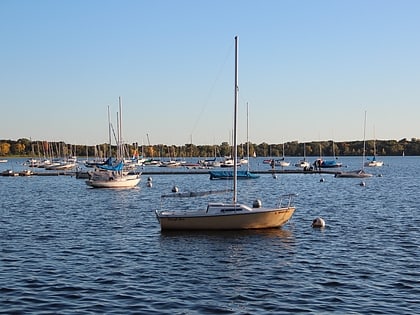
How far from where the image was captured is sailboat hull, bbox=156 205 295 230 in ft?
125

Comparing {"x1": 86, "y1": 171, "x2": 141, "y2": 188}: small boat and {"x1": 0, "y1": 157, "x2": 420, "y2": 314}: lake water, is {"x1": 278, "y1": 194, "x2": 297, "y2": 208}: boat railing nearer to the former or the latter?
{"x1": 0, "y1": 157, "x2": 420, "y2": 314}: lake water

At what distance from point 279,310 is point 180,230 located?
61.2 ft

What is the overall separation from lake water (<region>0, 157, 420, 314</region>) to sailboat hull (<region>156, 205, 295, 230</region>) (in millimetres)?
593

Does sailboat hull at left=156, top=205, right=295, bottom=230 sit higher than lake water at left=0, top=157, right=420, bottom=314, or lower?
higher

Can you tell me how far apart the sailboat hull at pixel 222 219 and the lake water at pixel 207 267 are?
593mm

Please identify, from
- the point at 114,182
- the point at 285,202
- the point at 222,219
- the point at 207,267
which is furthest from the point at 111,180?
the point at 207,267

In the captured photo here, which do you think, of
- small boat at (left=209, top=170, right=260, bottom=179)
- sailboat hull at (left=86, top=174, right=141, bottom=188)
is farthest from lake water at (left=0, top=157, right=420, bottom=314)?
small boat at (left=209, top=170, right=260, bottom=179)

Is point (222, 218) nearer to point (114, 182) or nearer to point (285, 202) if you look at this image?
point (285, 202)

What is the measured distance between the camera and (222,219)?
38.2 meters

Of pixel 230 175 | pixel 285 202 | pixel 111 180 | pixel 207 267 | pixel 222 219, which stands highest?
pixel 111 180

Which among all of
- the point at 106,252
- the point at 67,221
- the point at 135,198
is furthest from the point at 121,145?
the point at 106,252

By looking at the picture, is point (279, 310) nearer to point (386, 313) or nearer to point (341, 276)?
point (386, 313)

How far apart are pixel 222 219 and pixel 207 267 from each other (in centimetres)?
1010

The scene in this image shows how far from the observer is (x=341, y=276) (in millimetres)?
26078
